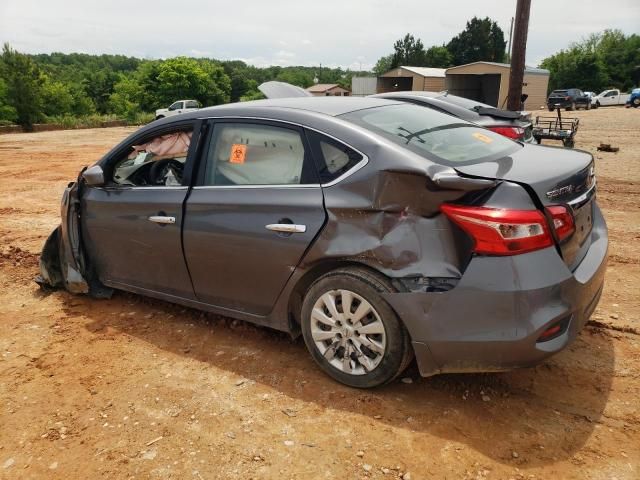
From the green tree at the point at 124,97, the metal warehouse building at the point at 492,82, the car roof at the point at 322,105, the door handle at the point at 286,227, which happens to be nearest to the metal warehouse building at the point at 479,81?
the metal warehouse building at the point at 492,82

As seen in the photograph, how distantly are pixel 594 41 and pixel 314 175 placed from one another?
96.9 metres

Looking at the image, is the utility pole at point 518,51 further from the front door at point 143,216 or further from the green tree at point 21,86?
the green tree at point 21,86

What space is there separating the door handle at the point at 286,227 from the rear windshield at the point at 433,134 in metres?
0.69

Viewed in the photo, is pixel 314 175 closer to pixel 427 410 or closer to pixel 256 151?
pixel 256 151

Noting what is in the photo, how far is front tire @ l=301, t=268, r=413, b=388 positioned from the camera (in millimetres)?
2629

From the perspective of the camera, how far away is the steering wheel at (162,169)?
3840mm

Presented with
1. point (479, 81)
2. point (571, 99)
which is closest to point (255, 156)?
point (571, 99)

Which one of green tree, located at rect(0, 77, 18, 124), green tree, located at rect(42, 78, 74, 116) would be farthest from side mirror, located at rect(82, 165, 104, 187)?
green tree, located at rect(42, 78, 74, 116)

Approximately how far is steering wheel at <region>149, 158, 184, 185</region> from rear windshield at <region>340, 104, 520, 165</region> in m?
1.52

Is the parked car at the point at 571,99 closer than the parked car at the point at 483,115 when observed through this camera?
No

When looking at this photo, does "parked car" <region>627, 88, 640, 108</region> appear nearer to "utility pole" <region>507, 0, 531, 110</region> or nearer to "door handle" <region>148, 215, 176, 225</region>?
"utility pole" <region>507, 0, 531, 110</region>

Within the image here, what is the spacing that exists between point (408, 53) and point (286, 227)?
10609 cm

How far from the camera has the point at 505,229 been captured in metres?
2.32

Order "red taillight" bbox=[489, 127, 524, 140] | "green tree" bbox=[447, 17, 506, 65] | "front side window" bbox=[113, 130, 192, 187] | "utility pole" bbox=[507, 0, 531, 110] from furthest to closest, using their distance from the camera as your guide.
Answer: "green tree" bbox=[447, 17, 506, 65] < "utility pole" bbox=[507, 0, 531, 110] < "red taillight" bbox=[489, 127, 524, 140] < "front side window" bbox=[113, 130, 192, 187]
